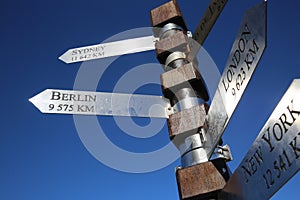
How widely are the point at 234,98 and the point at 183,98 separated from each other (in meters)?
0.62

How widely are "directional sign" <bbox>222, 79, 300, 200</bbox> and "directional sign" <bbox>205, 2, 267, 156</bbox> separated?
21 centimetres

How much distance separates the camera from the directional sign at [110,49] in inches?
90.5

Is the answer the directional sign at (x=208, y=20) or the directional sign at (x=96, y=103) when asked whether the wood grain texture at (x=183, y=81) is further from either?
the directional sign at (x=208, y=20)

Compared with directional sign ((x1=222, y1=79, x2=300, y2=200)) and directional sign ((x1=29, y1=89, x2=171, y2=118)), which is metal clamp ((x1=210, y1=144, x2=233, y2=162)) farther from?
directional sign ((x1=29, y1=89, x2=171, y2=118))

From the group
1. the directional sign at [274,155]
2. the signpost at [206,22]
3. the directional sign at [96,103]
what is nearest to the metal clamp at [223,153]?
the directional sign at [274,155]

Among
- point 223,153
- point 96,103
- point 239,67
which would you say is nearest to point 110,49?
point 96,103

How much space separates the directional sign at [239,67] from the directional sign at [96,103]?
65 cm

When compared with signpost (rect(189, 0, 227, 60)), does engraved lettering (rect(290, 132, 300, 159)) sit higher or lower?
lower

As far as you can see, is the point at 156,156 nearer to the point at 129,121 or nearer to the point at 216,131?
the point at 129,121

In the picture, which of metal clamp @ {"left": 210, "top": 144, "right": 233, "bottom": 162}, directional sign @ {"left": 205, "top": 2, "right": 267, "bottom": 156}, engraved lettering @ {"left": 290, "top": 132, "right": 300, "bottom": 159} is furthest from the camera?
metal clamp @ {"left": 210, "top": 144, "right": 233, "bottom": 162}

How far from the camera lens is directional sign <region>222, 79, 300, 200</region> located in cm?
74

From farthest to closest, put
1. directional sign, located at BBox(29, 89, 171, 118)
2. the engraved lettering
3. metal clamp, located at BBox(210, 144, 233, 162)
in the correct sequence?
directional sign, located at BBox(29, 89, 171, 118) → metal clamp, located at BBox(210, 144, 233, 162) → the engraved lettering

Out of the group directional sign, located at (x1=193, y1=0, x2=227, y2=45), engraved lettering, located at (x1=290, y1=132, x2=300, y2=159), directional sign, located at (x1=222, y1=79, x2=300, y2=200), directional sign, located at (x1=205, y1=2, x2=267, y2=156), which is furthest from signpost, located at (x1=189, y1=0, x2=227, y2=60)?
engraved lettering, located at (x1=290, y1=132, x2=300, y2=159)

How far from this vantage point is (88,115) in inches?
75.4
